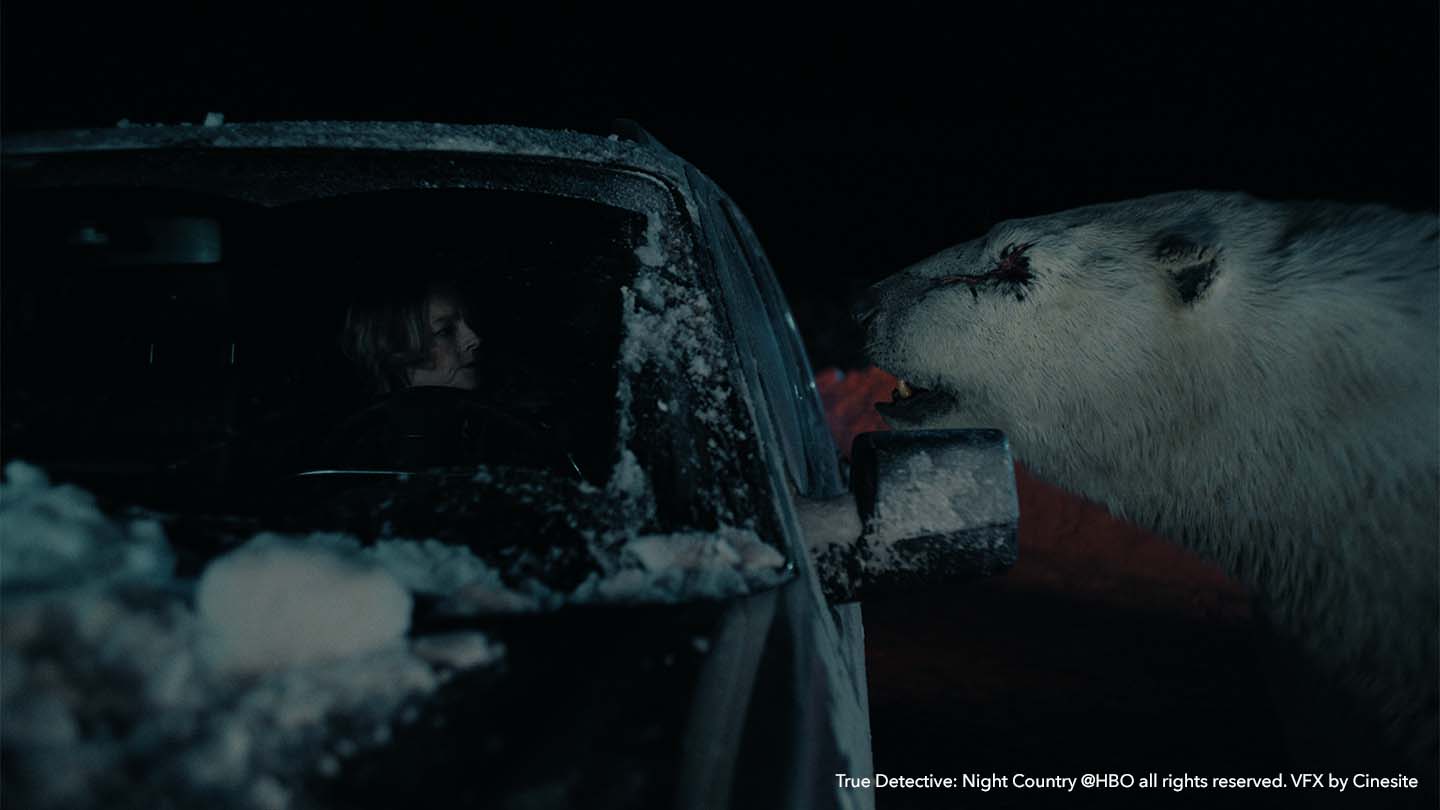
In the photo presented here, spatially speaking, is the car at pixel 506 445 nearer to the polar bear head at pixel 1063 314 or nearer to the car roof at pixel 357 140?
the car roof at pixel 357 140

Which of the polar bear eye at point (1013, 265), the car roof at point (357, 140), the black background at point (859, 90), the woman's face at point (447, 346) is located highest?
the black background at point (859, 90)

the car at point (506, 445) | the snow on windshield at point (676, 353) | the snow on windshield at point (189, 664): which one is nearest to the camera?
the snow on windshield at point (189, 664)

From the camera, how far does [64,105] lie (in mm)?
12383

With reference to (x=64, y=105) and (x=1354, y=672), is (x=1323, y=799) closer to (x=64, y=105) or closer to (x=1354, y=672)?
(x=1354, y=672)

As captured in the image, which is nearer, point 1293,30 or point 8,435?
point 8,435

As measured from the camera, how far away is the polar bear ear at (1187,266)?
1.90m

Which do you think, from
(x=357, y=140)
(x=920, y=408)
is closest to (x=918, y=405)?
(x=920, y=408)

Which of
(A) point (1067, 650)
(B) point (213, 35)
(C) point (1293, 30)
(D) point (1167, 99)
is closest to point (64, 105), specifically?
(B) point (213, 35)

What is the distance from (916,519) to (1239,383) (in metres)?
1.20

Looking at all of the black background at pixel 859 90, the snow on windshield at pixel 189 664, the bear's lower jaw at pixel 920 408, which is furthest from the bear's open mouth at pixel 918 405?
the black background at pixel 859 90

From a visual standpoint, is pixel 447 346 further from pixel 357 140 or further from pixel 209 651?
pixel 209 651

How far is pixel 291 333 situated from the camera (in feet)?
5.63

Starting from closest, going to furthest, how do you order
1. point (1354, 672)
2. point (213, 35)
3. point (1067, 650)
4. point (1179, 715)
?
point (1354, 672) → point (1179, 715) → point (1067, 650) → point (213, 35)

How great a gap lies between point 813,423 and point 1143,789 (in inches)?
99.0
